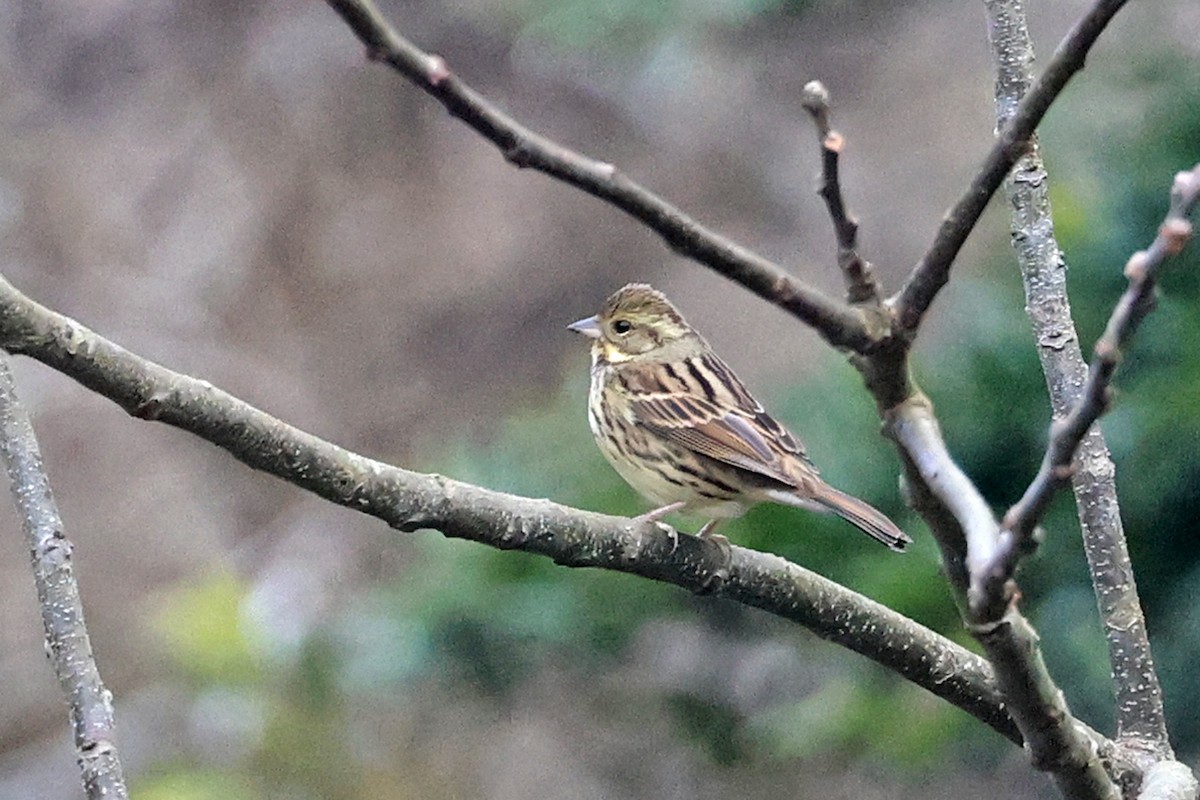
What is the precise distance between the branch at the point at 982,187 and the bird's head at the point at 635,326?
2.91 m

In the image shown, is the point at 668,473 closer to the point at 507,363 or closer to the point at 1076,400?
the point at 1076,400

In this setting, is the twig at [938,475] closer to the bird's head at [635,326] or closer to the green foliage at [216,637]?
the bird's head at [635,326]

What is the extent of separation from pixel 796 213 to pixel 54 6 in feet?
14.6

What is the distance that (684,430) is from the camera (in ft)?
13.3

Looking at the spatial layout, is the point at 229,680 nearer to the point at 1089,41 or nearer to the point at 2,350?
the point at 2,350

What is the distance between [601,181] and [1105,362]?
1.49 feet

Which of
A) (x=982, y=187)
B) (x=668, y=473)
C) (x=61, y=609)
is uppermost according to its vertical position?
(x=668, y=473)

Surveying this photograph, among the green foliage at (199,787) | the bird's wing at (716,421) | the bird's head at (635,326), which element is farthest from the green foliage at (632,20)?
the green foliage at (199,787)

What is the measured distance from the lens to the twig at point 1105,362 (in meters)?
1.41

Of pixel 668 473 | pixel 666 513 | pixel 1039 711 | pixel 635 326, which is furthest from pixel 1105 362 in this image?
pixel 635 326

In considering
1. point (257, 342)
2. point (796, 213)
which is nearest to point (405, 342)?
point (257, 342)

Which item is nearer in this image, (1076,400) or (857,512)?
(1076,400)

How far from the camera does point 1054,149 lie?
16.5 feet

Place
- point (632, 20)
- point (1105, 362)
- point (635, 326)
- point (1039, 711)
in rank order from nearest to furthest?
point (1105, 362) < point (1039, 711) < point (635, 326) < point (632, 20)
